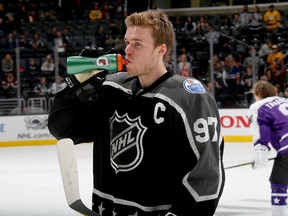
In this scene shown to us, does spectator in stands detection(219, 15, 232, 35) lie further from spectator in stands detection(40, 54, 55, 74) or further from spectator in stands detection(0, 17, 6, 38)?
spectator in stands detection(0, 17, 6, 38)

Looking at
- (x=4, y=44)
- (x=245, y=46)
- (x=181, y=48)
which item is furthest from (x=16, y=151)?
(x=245, y=46)

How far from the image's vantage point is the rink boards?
11.0 meters

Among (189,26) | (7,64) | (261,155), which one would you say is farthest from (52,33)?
(261,155)

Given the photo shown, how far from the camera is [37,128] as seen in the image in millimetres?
11234

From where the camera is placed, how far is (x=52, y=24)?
627 inches

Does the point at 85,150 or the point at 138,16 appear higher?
the point at 138,16

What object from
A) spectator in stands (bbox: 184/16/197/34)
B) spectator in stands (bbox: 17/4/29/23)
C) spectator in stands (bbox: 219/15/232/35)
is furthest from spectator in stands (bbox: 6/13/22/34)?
spectator in stands (bbox: 219/15/232/35)

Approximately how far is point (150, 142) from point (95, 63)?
0.28 metres

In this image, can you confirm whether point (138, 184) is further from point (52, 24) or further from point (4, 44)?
point (52, 24)

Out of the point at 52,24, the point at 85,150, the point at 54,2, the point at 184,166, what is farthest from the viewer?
the point at 54,2

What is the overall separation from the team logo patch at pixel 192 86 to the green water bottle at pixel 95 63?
21cm

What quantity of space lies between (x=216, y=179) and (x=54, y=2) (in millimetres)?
15990

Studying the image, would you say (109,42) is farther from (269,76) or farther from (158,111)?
(158,111)

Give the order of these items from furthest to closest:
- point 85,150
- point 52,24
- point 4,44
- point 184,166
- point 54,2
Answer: point 54,2
point 52,24
point 4,44
point 85,150
point 184,166
